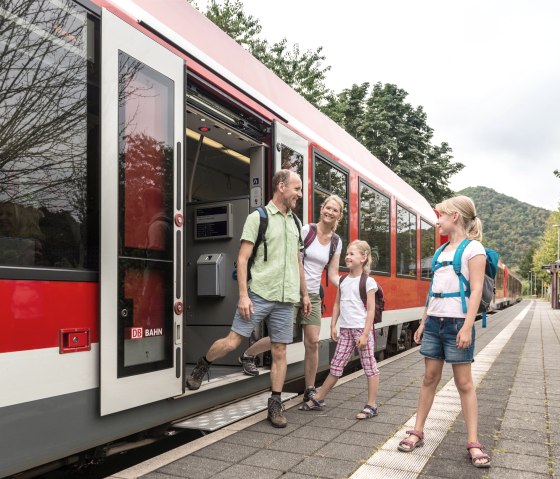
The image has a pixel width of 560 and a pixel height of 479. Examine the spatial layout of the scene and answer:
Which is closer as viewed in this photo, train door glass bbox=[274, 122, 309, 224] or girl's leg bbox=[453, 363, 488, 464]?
girl's leg bbox=[453, 363, 488, 464]

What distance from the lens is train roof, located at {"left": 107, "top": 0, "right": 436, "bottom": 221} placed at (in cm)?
384

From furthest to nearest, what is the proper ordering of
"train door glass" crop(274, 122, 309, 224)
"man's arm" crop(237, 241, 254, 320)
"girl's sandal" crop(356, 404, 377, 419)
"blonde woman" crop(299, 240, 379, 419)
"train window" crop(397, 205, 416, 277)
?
1. "train window" crop(397, 205, 416, 277)
2. "train door glass" crop(274, 122, 309, 224)
3. "blonde woman" crop(299, 240, 379, 419)
4. "girl's sandal" crop(356, 404, 377, 419)
5. "man's arm" crop(237, 241, 254, 320)

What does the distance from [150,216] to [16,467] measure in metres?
1.55

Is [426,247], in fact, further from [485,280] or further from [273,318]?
[485,280]

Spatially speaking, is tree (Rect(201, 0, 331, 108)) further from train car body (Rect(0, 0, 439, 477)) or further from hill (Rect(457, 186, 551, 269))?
hill (Rect(457, 186, 551, 269))

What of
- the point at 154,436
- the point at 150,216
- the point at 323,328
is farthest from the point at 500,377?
the point at 150,216

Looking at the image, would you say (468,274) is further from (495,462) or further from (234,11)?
(234,11)

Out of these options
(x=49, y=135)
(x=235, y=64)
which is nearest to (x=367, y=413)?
(x=235, y=64)

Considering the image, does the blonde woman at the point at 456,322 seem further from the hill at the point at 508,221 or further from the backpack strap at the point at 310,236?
the hill at the point at 508,221

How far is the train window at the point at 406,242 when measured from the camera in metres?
9.82

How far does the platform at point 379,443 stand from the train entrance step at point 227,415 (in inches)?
2.6

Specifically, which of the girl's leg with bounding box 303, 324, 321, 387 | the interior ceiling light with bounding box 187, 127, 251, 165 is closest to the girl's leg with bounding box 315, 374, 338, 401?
the girl's leg with bounding box 303, 324, 321, 387

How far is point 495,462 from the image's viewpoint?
3.52 metres

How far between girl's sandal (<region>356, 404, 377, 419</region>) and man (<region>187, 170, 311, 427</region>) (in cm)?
68
